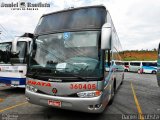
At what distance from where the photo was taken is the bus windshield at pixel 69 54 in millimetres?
5371

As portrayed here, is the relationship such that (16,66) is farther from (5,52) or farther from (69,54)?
(69,54)

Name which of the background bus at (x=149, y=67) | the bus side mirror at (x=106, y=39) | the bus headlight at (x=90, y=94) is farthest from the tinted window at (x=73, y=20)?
the background bus at (x=149, y=67)

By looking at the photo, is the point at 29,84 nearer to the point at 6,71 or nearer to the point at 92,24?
the point at 92,24

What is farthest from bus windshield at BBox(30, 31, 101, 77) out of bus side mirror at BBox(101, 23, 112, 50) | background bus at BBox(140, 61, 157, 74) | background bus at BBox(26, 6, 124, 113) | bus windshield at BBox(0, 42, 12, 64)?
background bus at BBox(140, 61, 157, 74)

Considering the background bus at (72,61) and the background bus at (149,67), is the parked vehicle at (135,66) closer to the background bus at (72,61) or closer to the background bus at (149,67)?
the background bus at (149,67)

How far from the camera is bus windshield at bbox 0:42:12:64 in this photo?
407 inches

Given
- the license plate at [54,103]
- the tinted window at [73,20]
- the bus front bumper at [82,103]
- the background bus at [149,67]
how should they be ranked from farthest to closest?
1. the background bus at [149,67]
2. the tinted window at [73,20]
3. the license plate at [54,103]
4. the bus front bumper at [82,103]

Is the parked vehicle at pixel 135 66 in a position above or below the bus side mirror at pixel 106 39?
below

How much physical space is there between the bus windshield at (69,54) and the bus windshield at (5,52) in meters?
4.74

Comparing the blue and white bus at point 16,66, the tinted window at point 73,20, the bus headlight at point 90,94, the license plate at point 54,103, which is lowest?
the license plate at point 54,103

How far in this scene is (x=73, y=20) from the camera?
6078 millimetres

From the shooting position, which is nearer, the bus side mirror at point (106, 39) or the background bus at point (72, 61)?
the bus side mirror at point (106, 39)

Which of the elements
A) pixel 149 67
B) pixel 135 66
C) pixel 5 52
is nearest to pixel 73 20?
pixel 5 52

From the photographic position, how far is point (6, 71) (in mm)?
10203
